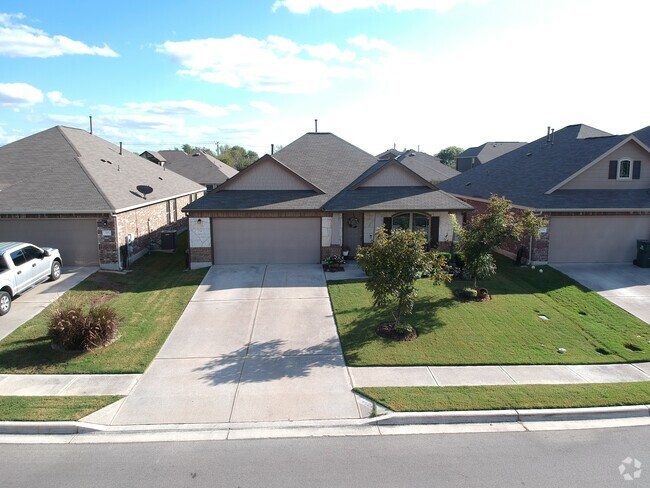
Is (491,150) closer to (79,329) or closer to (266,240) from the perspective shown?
(266,240)

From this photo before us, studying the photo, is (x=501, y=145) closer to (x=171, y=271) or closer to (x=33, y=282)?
(x=171, y=271)

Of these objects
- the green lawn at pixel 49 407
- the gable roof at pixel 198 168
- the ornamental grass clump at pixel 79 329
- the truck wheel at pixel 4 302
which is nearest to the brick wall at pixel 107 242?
the truck wheel at pixel 4 302

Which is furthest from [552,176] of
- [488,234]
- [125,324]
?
[125,324]

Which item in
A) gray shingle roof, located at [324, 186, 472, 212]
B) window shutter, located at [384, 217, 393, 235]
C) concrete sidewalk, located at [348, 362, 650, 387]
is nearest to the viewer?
concrete sidewalk, located at [348, 362, 650, 387]

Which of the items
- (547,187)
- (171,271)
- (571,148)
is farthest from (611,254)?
(171,271)

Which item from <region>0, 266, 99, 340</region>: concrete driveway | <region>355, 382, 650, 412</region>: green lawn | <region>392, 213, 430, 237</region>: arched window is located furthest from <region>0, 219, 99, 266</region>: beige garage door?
<region>355, 382, 650, 412</region>: green lawn

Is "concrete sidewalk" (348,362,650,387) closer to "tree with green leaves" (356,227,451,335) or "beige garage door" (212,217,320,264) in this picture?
"tree with green leaves" (356,227,451,335)

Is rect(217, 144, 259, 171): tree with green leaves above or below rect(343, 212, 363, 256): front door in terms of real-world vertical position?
above
